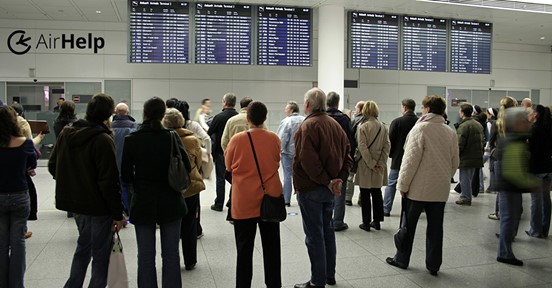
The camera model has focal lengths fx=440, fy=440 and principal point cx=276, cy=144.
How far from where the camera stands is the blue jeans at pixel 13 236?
130 inches

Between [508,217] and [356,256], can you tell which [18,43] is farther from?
[508,217]

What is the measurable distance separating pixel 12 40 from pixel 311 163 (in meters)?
11.9

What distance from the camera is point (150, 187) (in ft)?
10.3

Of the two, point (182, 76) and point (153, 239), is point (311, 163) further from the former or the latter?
point (182, 76)

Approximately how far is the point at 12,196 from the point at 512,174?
14.0ft

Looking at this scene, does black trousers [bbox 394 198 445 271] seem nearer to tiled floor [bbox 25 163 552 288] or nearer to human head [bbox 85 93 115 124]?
tiled floor [bbox 25 163 552 288]

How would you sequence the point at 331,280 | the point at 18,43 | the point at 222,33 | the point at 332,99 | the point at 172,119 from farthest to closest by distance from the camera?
the point at 18,43 < the point at 222,33 < the point at 332,99 < the point at 172,119 < the point at 331,280

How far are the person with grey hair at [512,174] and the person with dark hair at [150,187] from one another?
117 inches

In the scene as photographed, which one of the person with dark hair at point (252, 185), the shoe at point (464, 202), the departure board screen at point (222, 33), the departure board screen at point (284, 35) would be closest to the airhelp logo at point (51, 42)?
the departure board screen at point (222, 33)

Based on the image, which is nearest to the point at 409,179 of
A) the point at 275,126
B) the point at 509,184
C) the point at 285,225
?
the point at 509,184

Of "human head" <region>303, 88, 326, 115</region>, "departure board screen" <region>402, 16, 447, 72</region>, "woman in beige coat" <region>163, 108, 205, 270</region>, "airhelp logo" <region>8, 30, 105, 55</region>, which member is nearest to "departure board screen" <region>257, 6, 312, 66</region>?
"departure board screen" <region>402, 16, 447, 72</region>

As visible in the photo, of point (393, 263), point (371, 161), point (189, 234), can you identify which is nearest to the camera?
point (189, 234)

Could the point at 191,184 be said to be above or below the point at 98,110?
below

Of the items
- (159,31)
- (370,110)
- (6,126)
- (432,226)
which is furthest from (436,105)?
(159,31)
